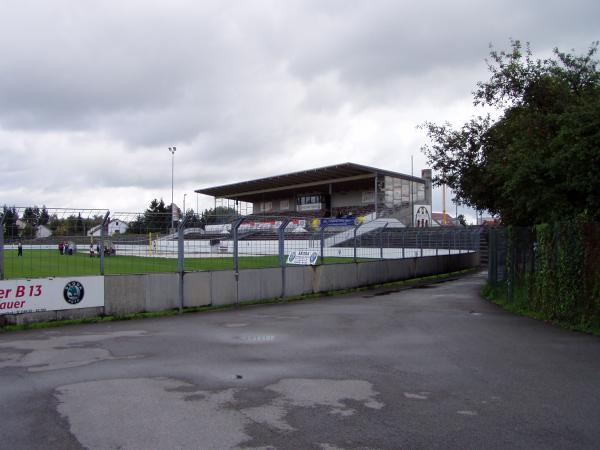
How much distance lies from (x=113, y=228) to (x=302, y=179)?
151 ft

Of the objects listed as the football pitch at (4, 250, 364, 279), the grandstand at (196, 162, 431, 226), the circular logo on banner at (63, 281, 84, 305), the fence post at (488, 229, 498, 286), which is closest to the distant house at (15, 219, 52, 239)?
the football pitch at (4, 250, 364, 279)

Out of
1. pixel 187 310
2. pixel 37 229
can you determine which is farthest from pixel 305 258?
pixel 37 229

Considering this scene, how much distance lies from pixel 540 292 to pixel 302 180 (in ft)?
156

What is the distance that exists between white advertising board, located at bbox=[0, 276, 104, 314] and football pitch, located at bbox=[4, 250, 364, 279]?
25 centimetres

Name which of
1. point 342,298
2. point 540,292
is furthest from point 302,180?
point 540,292

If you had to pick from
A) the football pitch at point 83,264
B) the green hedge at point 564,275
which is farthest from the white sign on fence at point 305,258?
the green hedge at point 564,275

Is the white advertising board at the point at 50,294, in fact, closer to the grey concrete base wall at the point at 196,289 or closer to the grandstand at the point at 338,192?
the grey concrete base wall at the point at 196,289

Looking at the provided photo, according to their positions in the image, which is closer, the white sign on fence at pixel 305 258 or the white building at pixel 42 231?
the white building at pixel 42 231

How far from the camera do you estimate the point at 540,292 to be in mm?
12898

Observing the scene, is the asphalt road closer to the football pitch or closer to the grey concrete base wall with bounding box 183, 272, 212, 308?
the football pitch

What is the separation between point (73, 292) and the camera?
488 inches

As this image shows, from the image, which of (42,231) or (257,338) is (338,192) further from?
(257,338)

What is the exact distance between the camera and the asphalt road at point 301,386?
495 cm

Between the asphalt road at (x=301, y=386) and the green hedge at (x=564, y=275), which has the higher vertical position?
the green hedge at (x=564, y=275)
